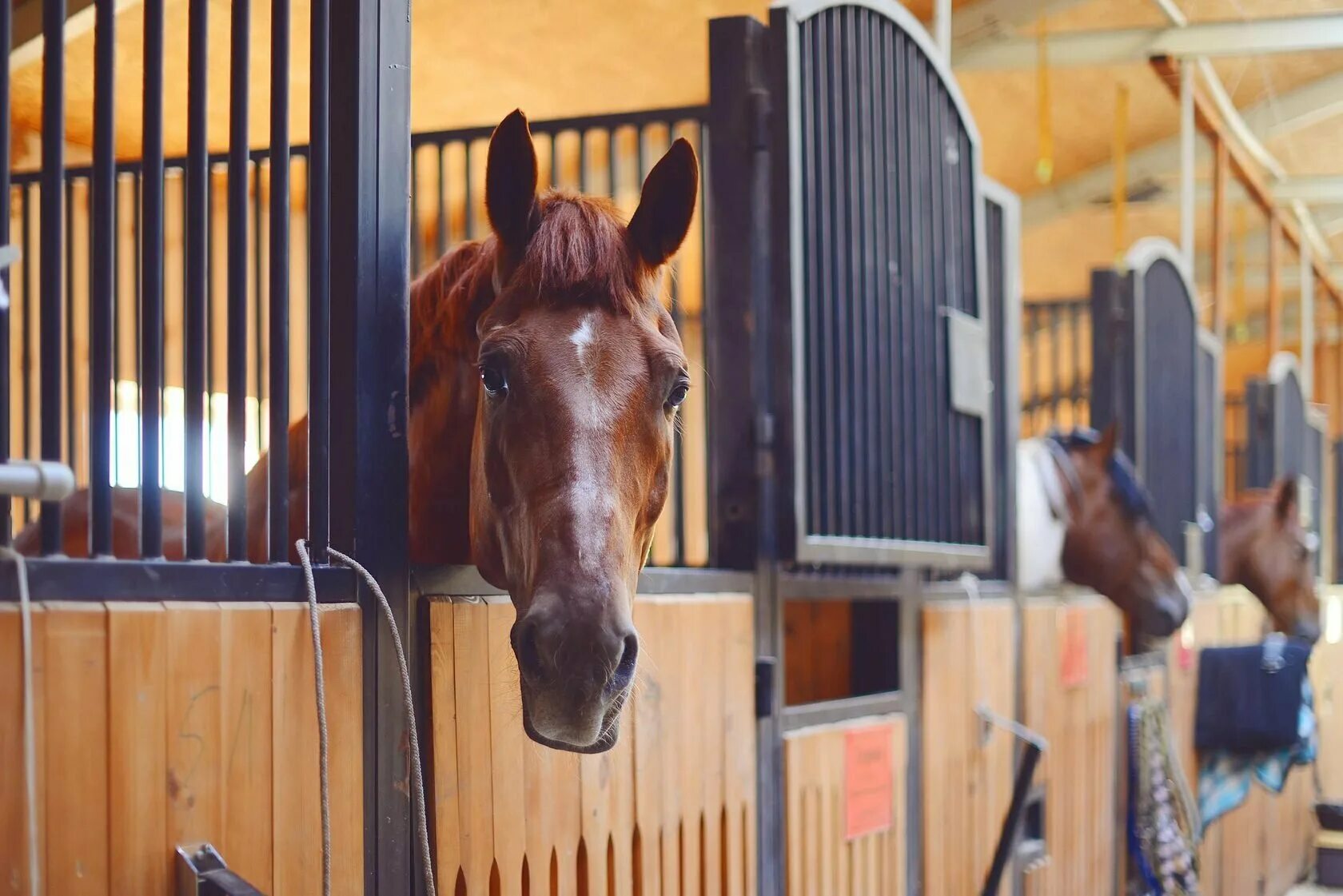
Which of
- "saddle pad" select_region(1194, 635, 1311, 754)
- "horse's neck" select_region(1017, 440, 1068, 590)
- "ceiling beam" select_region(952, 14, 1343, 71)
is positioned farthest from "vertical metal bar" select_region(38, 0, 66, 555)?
"ceiling beam" select_region(952, 14, 1343, 71)

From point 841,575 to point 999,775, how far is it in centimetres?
85

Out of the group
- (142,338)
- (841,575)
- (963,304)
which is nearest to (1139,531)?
(963,304)

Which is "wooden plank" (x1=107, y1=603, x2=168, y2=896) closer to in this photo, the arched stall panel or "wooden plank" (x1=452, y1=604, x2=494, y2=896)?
"wooden plank" (x1=452, y1=604, x2=494, y2=896)

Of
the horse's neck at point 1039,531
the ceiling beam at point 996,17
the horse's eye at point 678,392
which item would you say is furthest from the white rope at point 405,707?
the ceiling beam at point 996,17

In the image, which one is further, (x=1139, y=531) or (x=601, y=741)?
(x=1139, y=531)

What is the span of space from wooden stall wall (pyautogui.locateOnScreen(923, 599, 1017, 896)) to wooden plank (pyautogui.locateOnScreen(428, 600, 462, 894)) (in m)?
1.36

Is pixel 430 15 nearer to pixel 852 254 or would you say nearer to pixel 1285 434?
pixel 852 254

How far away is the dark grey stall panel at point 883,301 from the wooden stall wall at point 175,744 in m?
0.97

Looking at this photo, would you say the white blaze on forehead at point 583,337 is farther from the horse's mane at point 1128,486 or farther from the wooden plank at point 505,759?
the horse's mane at point 1128,486

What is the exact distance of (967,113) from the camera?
111 inches

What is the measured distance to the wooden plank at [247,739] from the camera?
3.84 feet

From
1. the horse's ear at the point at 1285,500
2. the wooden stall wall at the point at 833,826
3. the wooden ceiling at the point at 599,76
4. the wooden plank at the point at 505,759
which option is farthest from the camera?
the horse's ear at the point at 1285,500

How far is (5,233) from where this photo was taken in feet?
3.43

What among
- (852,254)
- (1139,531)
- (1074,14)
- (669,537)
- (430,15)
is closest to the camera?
(852,254)
